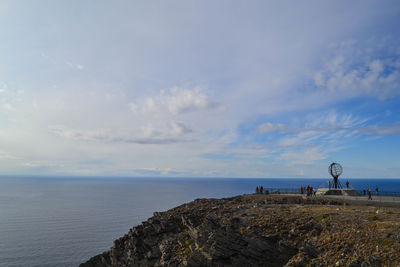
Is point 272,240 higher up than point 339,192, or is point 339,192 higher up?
point 339,192

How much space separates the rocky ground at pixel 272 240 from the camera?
17922 millimetres

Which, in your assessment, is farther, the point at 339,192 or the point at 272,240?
the point at 339,192

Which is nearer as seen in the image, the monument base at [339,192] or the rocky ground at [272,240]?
the rocky ground at [272,240]

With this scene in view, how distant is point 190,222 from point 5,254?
132ft

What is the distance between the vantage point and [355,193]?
5081cm

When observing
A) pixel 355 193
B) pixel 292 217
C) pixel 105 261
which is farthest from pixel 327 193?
pixel 105 261

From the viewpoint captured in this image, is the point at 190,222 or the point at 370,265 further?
the point at 190,222

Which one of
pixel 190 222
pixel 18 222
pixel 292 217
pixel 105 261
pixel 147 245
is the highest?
pixel 292 217

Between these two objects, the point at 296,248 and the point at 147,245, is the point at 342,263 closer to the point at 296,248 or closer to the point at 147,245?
the point at 296,248

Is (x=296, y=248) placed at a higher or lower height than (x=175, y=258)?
higher

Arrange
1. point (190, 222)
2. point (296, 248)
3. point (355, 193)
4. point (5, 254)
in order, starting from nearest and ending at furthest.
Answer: point (296, 248), point (190, 222), point (5, 254), point (355, 193)

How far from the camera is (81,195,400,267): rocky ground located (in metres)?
17.9

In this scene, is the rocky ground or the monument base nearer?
the rocky ground

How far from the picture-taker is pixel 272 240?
2231 cm
